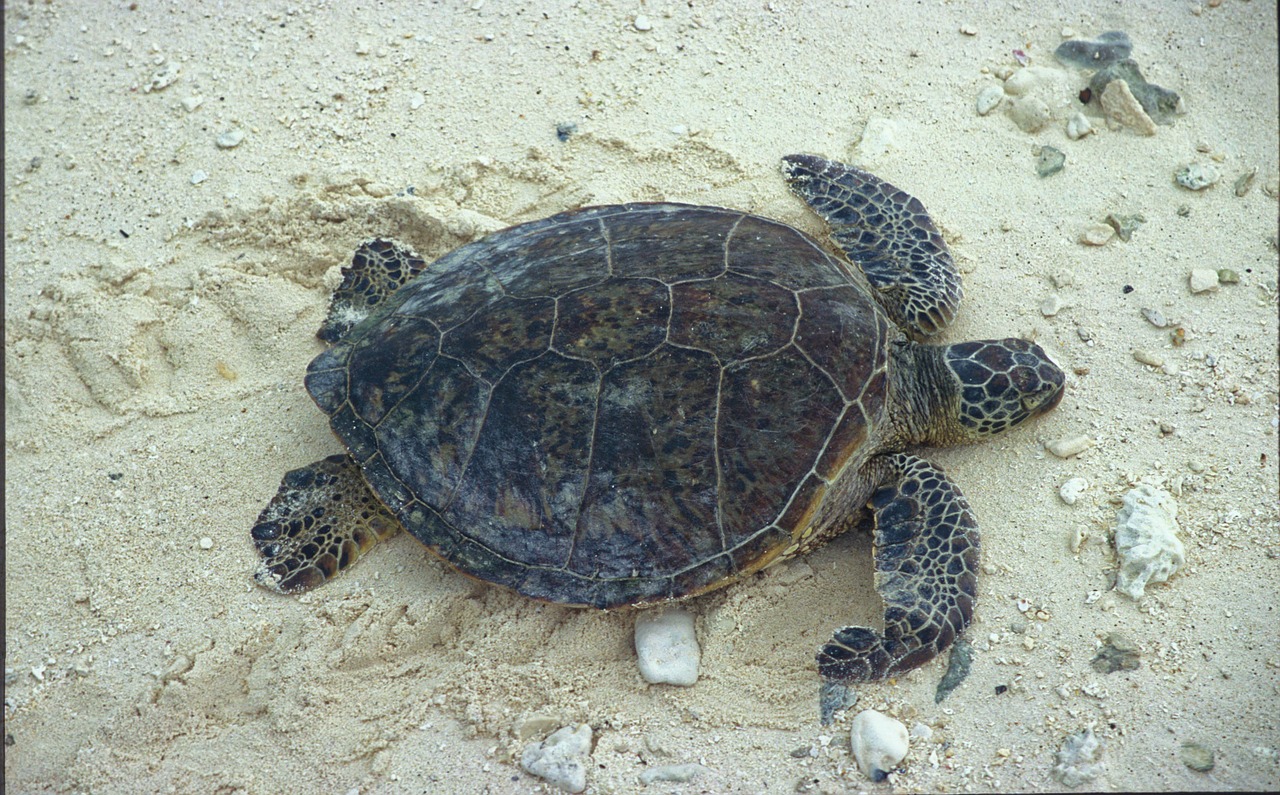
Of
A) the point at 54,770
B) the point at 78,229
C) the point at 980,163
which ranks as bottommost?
the point at 54,770

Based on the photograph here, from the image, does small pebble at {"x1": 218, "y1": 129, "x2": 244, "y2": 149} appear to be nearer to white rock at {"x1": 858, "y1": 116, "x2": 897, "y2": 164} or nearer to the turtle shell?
the turtle shell

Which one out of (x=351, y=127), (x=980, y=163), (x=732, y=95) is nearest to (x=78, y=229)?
(x=351, y=127)

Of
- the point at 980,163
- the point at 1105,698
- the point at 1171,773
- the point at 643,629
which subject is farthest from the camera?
the point at 980,163

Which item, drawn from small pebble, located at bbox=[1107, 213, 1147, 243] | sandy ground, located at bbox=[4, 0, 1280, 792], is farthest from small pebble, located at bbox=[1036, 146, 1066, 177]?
small pebble, located at bbox=[1107, 213, 1147, 243]

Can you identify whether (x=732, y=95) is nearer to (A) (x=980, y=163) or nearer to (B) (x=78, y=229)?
(A) (x=980, y=163)

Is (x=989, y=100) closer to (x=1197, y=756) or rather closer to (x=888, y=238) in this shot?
(x=888, y=238)

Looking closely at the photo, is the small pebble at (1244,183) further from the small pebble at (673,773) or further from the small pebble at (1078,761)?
the small pebble at (673,773)
